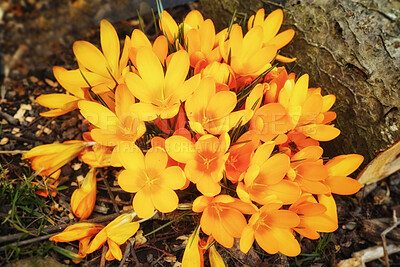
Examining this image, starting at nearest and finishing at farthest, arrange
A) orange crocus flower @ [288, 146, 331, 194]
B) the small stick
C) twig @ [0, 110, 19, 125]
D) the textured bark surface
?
orange crocus flower @ [288, 146, 331, 194] → the small stick → the textured bark surface → twig @ [0, 110, 19, 125]

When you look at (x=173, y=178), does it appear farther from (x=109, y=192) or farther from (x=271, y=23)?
(x=271, y=23)

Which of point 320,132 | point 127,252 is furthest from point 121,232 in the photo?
point 320,132

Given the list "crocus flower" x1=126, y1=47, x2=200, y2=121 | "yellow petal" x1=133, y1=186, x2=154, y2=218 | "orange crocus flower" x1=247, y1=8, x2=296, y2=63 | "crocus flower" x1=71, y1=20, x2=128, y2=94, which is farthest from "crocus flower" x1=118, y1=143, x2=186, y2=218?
"orange crocus flower" x1=247, y1=8, x2=296, y2=63

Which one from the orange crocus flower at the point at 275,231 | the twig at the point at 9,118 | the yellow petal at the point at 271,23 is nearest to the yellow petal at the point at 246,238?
the orange crocus flower at the point at 275,231

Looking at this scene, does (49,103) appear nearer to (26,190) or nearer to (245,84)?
(26,190)

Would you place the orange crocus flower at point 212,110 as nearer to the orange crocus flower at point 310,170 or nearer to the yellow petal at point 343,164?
the orange crocus flower at point 310,170

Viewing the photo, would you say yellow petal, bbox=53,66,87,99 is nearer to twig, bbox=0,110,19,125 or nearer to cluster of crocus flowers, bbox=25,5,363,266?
cluster of crocus flowers, bbox=25,5,363,266

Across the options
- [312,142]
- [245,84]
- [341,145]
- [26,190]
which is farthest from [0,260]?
[341,145]
